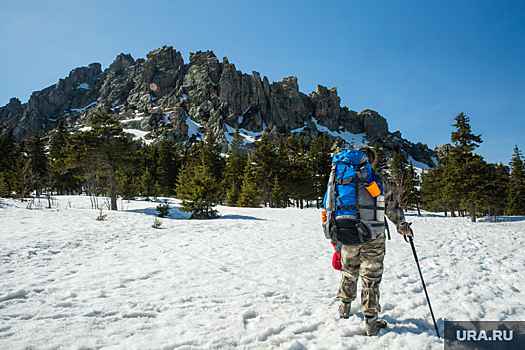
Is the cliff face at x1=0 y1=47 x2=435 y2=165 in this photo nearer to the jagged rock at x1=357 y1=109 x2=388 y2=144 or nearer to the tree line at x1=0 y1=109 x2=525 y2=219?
the jagged rock at x1=357 y1=109 x2=388 y2=144

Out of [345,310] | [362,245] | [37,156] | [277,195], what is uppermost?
[37,156]

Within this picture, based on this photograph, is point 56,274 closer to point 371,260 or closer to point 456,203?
point 371,260

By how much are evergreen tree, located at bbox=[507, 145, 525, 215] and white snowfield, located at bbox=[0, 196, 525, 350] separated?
1553 inches

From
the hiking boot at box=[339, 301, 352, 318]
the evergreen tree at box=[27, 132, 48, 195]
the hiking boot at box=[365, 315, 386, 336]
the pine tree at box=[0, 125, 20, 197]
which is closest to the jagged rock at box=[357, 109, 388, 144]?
the evergreen tree at box=[27, 132, 48, 195]

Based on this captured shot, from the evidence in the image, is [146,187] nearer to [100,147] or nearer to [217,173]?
[217,173]

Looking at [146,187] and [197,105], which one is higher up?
[197,105]

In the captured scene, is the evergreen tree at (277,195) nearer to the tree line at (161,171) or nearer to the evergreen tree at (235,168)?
the tree line at (161,171)

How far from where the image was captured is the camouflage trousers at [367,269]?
2.69 meters

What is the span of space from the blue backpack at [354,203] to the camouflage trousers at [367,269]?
0.53 feet

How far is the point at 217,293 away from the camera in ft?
12.1

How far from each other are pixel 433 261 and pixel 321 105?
129056mm

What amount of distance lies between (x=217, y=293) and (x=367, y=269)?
2.23 m

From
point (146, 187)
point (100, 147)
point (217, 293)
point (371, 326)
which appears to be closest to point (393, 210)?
point (371, 326)

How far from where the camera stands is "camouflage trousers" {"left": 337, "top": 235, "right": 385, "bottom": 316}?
269cm
